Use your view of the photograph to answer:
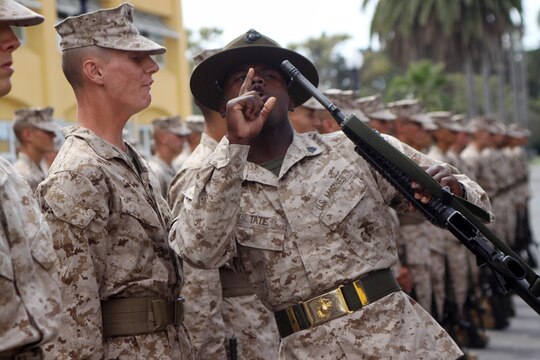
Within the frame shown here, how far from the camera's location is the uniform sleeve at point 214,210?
384cm

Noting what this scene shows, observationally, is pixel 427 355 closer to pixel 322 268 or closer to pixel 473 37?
pixel 322 268

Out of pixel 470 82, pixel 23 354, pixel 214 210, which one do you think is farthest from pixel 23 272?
pixel 470 82

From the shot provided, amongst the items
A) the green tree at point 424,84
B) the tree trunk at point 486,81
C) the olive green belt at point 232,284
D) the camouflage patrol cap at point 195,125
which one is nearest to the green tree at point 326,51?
the tree trunk at point 486,81

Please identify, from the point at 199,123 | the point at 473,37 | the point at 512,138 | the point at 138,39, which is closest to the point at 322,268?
the point at 138,39

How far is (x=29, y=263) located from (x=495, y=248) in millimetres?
1667

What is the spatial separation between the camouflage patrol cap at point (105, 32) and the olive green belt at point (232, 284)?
5.54 feet

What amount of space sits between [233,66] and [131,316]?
3.77 ft

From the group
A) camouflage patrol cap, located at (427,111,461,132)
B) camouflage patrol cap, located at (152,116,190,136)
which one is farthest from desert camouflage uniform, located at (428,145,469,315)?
camouflage patrol cap, located at (152,116,190,136)

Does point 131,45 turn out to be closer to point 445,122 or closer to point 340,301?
point 340,301

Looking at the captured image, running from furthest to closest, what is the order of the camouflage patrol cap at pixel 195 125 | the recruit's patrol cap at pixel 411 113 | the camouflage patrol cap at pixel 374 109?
the camouflage patrol cap at pixel 195 125 < the recruit's patrol cap at pixel 411 113 < the camouflage patrol cap at pixel 374 109

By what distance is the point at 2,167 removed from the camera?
10.3 feet

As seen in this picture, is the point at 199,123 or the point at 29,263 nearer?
the point at 29,263

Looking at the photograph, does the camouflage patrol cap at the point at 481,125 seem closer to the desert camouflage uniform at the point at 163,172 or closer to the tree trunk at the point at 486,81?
the desert camouflage uniform at the point at 163,172

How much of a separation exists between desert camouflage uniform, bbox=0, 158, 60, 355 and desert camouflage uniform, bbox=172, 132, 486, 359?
845 millimetres
